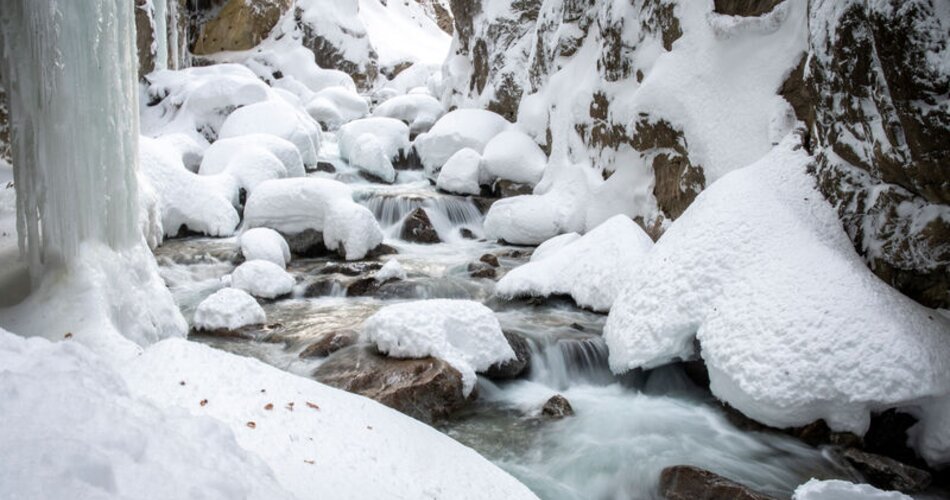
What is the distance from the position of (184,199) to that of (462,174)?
192 inches

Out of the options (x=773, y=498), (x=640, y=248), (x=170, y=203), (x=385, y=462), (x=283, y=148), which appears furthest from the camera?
(x=283, y=148)

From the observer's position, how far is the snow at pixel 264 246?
25.2ft

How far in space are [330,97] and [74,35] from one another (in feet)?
53.7

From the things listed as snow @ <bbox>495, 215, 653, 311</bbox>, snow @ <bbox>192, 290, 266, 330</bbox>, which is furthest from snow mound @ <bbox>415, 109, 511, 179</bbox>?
snow @ <bbox>192, 290, 266, 330</bbox>

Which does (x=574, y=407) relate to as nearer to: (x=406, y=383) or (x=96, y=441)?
(x=406, y=383)

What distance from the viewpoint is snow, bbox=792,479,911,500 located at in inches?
103

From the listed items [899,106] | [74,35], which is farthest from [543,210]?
[74,35]

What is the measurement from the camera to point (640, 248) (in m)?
6.12

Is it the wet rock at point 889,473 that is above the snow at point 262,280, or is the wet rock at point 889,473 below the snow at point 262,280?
below

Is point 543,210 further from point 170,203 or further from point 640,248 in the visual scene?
point 170,203

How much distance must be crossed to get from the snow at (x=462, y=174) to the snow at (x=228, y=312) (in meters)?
6.24

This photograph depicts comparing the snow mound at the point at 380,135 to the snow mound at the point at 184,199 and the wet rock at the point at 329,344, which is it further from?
the wet rock at the point at 329,344

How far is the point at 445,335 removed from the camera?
15.1ft

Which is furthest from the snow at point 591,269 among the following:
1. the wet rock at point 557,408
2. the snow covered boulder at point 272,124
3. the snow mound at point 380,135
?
the snow mound at point 380,135
